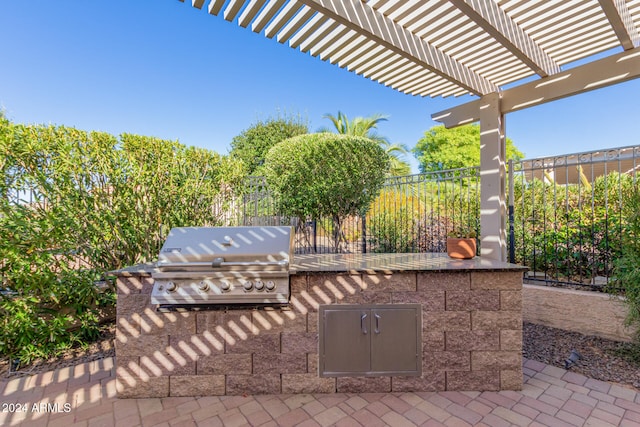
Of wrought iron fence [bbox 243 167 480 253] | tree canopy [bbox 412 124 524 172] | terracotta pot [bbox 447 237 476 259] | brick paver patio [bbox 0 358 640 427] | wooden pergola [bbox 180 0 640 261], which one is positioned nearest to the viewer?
brick paver patio [bbox 0 358 640 427]

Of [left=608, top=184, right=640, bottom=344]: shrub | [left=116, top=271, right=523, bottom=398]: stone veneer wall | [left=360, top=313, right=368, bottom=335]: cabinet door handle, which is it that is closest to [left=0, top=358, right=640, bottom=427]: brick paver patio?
[left=116, top=271, right=523, bottom=398]: stone veneer wall

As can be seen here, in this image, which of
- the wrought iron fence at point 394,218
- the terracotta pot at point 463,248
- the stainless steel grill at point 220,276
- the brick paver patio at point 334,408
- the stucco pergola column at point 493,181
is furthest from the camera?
the wrought iron fence at point 394,218

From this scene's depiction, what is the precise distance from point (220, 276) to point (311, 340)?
0.87 m

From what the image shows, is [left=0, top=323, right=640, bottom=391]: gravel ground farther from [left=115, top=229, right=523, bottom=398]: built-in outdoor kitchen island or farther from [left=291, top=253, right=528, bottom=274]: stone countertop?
[left=291, top=253, right=528, bottom=274]: stone countertop

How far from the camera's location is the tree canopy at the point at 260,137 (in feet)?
45.8

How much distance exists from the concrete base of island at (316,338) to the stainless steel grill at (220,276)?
0.18 metres

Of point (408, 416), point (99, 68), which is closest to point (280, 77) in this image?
point (99, 68)

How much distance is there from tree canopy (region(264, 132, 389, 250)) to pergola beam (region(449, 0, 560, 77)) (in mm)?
2716

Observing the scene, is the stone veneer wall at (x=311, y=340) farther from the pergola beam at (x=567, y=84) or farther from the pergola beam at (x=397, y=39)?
the pergola beam at (x=567, y=84)

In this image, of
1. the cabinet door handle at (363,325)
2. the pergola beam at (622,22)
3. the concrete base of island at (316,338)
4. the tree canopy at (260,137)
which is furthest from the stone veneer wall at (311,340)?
the tree canopy at (260,137)

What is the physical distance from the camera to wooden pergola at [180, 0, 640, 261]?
239 centimetres

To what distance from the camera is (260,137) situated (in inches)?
556

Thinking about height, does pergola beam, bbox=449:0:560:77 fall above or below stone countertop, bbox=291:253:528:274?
above

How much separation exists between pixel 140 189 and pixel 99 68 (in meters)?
9.71
